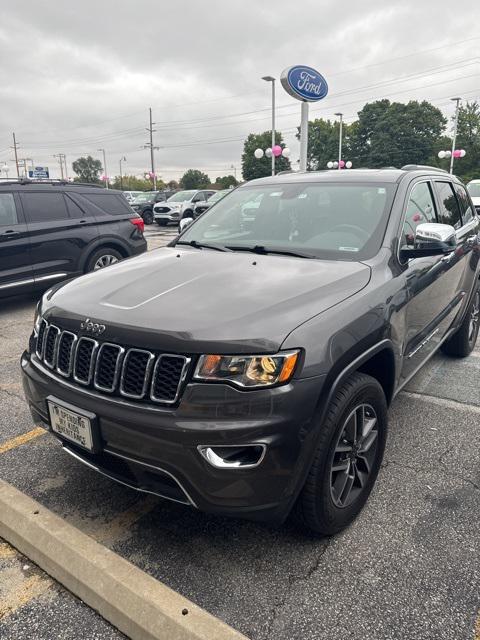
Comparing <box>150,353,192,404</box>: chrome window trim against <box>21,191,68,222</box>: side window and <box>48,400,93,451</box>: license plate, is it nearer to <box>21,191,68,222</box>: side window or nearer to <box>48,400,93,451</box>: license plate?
<box>48,400,93,451</box>: license plate

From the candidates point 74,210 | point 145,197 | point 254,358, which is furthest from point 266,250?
point 145,197

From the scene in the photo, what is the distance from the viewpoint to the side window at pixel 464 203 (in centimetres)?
435

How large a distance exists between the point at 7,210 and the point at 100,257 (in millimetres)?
1427

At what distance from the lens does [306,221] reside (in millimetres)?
3189

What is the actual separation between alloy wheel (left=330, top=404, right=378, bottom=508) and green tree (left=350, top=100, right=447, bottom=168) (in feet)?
220

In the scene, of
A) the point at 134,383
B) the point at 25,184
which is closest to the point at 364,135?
the point at 25,184

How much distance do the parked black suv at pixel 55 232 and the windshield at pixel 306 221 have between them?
372 cm

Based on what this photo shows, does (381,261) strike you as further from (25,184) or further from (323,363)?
(25,184)

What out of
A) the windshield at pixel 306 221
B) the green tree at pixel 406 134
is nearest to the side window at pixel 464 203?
the windshield at pixel 306 221

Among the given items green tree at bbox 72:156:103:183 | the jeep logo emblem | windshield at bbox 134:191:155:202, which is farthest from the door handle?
green tree at bbox 72:156:103:183

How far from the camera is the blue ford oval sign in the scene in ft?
45.4

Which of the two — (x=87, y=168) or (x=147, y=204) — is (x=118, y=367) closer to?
(x=147, y=204)

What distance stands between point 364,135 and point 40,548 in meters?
78.1

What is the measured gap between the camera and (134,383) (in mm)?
2021
